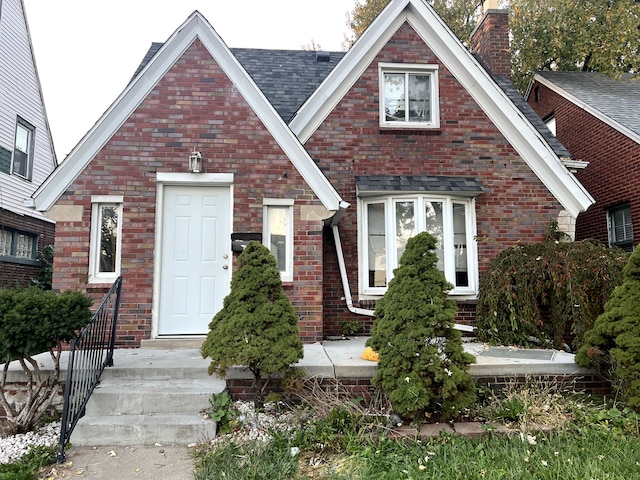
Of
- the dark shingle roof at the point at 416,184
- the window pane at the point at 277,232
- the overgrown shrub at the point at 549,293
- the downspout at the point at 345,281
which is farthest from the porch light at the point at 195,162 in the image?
the overgrown shrub at the point at 549,293

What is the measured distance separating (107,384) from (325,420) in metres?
2.43

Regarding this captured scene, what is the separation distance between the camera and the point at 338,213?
7.12 meters

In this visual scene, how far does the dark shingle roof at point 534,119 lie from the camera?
28.8 ft

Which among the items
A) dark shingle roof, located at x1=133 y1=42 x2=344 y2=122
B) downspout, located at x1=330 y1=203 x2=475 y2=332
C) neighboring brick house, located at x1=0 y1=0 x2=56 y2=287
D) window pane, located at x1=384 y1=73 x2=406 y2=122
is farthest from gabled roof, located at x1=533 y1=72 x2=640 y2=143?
neighboring brick house, located at x1=0 y1=0 x2=56 y2=287

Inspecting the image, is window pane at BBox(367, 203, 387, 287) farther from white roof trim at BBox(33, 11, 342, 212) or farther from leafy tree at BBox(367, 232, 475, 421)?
leafy tree at BBox(367, 232, 475, 421)

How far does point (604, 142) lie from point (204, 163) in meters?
10.4

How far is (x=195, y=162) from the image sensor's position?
6.41 metres

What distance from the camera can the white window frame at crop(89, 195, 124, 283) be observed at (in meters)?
6.27

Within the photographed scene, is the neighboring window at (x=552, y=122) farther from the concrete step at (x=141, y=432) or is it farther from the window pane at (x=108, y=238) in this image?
the concrete step at (x=141, y=432)

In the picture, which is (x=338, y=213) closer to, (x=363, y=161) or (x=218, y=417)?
(x=363, y=161)

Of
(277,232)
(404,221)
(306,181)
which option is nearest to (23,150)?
(277,232)

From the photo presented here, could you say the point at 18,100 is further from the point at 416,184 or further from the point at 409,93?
the point at 416,184

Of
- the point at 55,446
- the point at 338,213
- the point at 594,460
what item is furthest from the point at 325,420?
the point at 338,213

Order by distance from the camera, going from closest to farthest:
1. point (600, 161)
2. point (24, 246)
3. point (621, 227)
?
point (621, 227)
point (600, 161)
point (24, 246)
